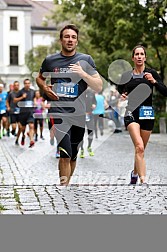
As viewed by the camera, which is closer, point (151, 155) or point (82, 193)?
point (82, 193)

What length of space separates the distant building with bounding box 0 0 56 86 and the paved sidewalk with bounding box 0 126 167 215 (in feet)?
181

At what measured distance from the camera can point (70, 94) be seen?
25.3 ft

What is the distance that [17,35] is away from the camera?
71000 millimetres

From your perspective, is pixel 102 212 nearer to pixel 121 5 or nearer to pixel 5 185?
pixel 5 185

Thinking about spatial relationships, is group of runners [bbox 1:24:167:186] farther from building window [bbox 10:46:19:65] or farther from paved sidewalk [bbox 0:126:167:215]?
building window [bbox 10:46:19:65]

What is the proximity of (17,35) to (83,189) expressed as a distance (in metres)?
64.0

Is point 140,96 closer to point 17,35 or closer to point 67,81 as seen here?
point 67,81

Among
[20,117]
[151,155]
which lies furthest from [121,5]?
[151,155]

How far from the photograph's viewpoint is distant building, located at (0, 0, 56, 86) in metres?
68.2

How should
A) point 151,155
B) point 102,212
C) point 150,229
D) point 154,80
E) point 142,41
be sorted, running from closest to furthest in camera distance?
point 150,229 → point 102,212 → point 154,80 → point 151,155 → point 142,41

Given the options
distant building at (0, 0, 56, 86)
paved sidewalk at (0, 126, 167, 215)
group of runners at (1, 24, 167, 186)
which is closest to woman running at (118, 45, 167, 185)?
paved sidewalk at (0, 126, 167, 215)

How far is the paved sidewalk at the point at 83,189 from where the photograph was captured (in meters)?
6.63

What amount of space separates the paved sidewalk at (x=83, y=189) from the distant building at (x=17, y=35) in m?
55.2

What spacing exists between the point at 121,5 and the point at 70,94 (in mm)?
17521
